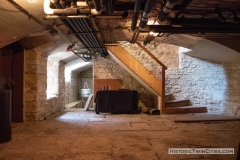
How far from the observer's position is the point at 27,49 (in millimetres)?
4750

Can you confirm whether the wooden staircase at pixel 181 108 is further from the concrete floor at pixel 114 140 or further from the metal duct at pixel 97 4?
the metal duct at pixel 97 4

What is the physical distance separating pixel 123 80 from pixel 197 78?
2.34m

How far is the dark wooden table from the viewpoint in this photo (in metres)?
6.00

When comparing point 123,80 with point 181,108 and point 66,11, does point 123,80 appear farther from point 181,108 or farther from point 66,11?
point 66,11

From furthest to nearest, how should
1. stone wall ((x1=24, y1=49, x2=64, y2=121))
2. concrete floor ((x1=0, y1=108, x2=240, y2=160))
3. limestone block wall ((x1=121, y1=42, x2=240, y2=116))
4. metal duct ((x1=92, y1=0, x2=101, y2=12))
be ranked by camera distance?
limestone block wall ((x1=121, y1=42, x2=240, y2=116)) → stone wall ((x1=24, y1=49, x2=64, y2=121)) → concrete floor ((x1=0, y1=108, x2=240, y2=160)) → metal duct ((x1=92, y1=0, x2=101, y2=12))

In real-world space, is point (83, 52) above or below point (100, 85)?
above

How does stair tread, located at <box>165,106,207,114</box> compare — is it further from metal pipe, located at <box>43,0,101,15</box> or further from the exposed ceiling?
metal pipe, located at <box>43,0,101,15</box>

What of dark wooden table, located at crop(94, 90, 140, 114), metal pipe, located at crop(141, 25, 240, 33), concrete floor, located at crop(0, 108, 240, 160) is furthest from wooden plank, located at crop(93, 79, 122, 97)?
metal pipe, located at crop(141, 25, 240, 33)

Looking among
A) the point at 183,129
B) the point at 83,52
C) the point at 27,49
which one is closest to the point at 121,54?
the point at 83,52

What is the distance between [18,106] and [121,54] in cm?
284

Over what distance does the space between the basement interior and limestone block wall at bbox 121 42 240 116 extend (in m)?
0.03

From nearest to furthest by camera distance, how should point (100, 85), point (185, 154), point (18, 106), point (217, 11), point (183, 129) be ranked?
point (185, 154), point (217, 11), point (183, 129), point (18, 106), point (100, 85)

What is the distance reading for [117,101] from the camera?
19.8 feet

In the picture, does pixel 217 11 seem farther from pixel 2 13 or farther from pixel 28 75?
pixel 28 75
